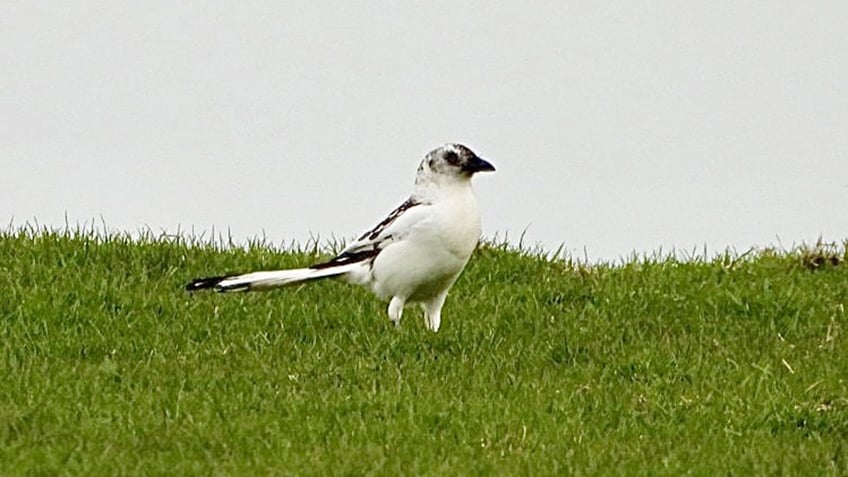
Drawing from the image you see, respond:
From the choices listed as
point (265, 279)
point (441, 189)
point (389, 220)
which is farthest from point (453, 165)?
point (265, 279)

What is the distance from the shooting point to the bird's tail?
1059 centimetres

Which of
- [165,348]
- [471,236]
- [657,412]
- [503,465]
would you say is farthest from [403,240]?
[503,465]

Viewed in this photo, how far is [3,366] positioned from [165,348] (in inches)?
40.6

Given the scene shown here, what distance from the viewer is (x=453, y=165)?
34.6ft

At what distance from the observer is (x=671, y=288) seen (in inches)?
471

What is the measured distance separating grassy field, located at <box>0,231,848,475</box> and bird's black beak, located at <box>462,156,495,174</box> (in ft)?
3.14

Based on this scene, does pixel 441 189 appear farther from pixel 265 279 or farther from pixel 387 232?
pixel 265 279

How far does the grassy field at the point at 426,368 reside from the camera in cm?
780

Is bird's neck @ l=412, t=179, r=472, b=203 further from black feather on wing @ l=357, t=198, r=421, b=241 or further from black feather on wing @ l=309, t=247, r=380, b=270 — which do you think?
black feather on wing @ l=309, t=247, r=380, b=270

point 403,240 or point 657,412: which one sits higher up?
Result: point 403,240

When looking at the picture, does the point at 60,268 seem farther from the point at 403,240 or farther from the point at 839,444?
the point at 839,444

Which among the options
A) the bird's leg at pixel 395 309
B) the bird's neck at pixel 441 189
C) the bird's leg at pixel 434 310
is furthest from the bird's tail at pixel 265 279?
the bird's neck at pixel 441 189

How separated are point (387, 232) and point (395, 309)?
1.56ft

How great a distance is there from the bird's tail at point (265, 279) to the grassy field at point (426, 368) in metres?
0.21
